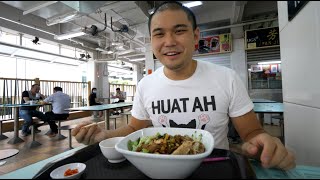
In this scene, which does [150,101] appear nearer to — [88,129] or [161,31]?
[88,129]

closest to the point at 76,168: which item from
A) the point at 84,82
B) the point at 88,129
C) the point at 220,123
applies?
the point at 88,129

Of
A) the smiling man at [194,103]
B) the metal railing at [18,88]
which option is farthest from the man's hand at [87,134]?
the metal railing at [18,88]

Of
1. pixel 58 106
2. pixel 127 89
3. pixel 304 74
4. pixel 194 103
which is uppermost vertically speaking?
pixel 127 89

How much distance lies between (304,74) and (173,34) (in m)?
0.50

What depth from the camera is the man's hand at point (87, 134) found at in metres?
0.75

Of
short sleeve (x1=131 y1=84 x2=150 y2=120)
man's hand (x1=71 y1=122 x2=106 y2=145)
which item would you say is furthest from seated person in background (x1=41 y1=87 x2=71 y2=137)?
man's hand (x1=71 y1=122 x2=106 y2=145)

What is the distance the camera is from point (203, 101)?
84 centimetres

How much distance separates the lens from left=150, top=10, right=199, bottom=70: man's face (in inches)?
17.5

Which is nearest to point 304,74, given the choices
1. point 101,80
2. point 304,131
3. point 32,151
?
point 304,131

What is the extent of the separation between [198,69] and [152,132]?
462 millimetres

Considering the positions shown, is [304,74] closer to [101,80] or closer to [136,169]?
[136,169]

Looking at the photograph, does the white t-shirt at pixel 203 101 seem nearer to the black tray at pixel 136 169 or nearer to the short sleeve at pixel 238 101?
the short sleeve at pixel 238 101

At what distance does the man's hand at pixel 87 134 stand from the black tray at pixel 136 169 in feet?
0.39

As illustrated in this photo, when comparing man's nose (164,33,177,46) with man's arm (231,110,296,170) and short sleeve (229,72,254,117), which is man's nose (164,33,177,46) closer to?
man's arm (231,110,296,170)
